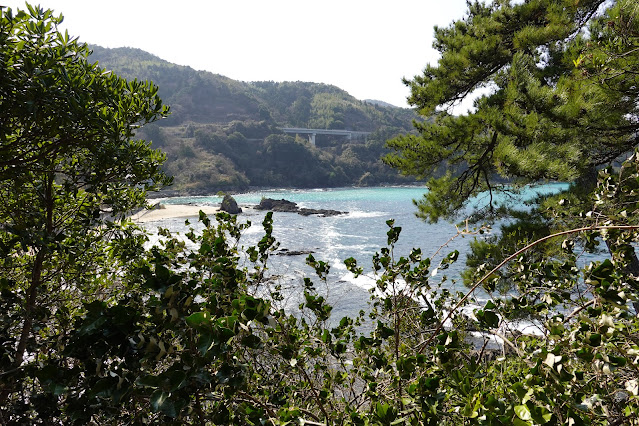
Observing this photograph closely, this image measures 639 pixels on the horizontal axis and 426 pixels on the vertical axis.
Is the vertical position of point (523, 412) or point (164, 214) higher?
point (523, 412)

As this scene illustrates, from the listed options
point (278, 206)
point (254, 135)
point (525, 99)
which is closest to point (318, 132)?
point (254, 135)

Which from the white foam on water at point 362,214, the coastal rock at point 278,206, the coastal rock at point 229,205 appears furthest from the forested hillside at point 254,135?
the coastal rock at point 229,205

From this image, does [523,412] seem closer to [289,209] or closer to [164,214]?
[164,214]

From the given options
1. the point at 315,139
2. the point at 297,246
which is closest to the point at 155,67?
the point at 315,139

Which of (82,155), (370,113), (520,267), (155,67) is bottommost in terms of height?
(520,267)

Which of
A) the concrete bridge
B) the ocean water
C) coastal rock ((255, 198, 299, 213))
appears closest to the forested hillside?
the concrete bridge

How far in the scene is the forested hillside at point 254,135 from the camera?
243 feet

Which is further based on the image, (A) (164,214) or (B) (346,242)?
(A) (164,214)

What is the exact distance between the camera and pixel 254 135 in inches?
3487

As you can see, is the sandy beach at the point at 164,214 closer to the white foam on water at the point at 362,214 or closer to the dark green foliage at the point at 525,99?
the white foam on water at the point at 362,214

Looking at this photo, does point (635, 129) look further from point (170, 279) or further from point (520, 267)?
point (170, 279)

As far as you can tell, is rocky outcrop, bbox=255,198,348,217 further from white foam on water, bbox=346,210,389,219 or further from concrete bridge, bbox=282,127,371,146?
concrete bridge, bbox=282,127,371,146

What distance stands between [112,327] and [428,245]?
2387cm

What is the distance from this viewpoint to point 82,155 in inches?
110
